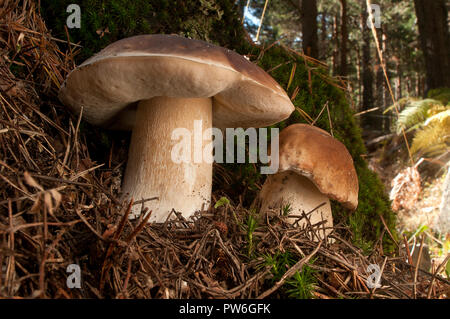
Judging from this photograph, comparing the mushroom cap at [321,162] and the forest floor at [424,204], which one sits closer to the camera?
the mushroom cap at [321,162]

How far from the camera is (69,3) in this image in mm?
1896

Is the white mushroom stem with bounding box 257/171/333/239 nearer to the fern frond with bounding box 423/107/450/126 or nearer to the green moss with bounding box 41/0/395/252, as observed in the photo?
the green moss with bounding box 41/0/395/252

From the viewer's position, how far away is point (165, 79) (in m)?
1.33

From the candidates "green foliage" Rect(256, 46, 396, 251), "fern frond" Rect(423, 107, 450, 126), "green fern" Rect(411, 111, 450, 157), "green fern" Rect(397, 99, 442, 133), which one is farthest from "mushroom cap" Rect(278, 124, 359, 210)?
"green fern" Rect(397, 99, 442, 133)

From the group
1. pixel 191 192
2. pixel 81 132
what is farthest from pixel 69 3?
pixel 191 192

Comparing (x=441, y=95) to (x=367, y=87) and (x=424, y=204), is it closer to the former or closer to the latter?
(x=424, y=204)

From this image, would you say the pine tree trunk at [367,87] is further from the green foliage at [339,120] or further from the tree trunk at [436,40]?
the green foliage at [339,120]

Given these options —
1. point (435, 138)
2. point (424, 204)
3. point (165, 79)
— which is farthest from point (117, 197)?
point (435, 138)

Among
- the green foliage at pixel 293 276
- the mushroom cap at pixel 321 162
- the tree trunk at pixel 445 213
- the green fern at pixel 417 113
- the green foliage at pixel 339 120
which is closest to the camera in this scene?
the green foliage at pixel 293 276

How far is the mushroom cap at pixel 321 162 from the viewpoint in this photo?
161cm

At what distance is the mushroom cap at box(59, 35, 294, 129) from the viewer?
48.0 inches

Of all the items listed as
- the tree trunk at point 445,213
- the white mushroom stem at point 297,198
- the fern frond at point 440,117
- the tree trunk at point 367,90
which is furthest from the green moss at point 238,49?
the tree trunk at point 367,90

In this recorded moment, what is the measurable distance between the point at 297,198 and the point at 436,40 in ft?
27.1
